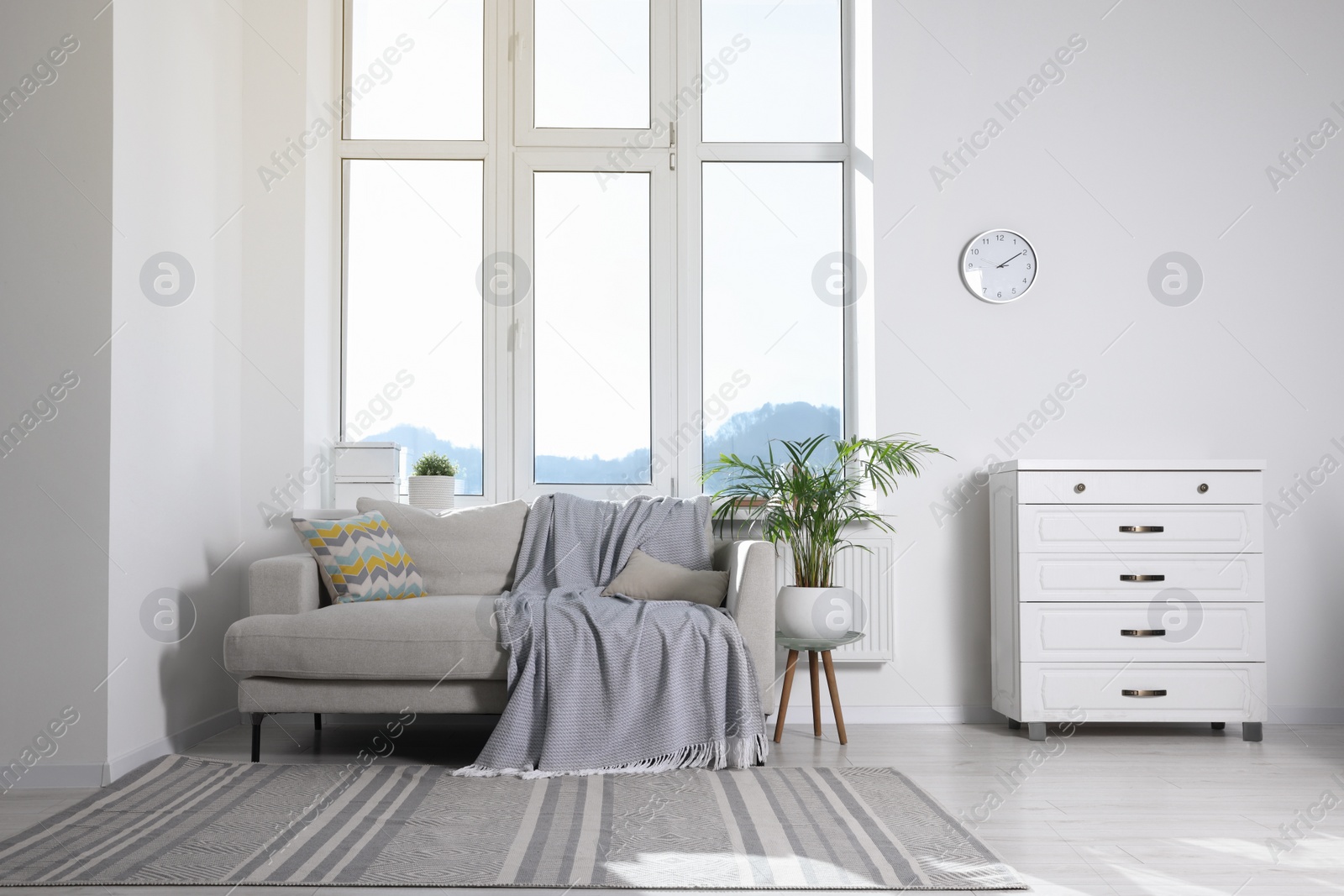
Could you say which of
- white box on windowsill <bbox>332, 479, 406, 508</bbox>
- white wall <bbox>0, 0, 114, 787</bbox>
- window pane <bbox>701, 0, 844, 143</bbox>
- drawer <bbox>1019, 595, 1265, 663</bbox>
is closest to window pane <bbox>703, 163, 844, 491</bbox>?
window pane <bbox>701, 0, 844, 143</bbox>

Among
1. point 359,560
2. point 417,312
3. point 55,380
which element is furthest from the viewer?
point 417,312

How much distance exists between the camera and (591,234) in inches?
170

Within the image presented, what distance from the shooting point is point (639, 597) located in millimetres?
3418

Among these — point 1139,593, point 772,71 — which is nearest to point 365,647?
point 1139,593

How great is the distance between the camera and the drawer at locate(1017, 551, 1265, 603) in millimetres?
3492

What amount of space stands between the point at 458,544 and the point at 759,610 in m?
1.27

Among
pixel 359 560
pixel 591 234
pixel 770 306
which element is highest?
pixel 591 234

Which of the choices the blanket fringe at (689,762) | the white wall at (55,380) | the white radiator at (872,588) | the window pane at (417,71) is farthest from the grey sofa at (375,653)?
the window pane at (417,71)

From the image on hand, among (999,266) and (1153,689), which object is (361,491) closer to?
(999,266)

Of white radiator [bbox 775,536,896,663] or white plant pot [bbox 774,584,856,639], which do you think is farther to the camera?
white radiator [bbox 775,536,896,663]

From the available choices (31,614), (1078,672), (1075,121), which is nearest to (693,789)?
(1078,672)

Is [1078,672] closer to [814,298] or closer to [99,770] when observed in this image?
[814,298]

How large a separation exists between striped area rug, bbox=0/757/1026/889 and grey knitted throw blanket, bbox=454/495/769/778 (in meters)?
0.08

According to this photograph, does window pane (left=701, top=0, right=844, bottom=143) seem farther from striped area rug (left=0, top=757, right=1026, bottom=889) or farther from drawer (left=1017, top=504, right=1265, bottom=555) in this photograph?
striped area rug (left=0, top=757, right=1026, bottom=889)
